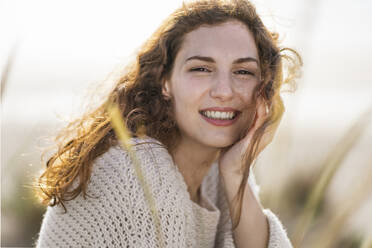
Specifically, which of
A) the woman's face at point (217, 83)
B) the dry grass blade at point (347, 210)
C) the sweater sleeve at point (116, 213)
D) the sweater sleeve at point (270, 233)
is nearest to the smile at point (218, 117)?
the woman's face at point (217, 83)

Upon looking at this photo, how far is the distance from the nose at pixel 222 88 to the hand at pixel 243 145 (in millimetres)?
200

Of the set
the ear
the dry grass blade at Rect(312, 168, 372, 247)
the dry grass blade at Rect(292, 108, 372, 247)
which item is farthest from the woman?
the dry grass blade at Rect(292, 108, 372, 247)

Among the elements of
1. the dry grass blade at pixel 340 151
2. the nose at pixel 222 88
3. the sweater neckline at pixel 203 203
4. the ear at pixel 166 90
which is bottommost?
the sweater neckline at pixel 203 203

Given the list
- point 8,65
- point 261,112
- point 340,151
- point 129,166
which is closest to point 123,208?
point 129,166

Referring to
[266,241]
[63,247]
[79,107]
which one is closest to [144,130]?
[79,107]

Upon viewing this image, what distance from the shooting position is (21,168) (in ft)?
14.2

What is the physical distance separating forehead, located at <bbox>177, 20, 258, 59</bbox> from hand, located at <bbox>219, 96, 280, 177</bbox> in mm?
277

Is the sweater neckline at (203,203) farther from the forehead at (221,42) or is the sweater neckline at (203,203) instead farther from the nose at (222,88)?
the forehead at (221,42)

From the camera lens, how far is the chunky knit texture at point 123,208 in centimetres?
185

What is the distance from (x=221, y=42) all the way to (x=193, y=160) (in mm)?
701

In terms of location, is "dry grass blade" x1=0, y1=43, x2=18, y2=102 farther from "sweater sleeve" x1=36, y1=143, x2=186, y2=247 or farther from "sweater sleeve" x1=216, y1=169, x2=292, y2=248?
"sweater sleeve" x1=216, y1=169, x2=292, y2=248

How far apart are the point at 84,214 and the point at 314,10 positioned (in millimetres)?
1449

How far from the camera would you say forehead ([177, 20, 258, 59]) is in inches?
87.1

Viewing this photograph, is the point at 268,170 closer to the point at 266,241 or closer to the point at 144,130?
the point at 144,130
